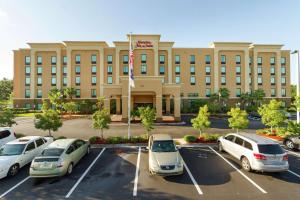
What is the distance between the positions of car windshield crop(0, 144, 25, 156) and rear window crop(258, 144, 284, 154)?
46.0ft

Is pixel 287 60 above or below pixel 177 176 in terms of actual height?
above

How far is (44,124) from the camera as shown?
16.1 meters

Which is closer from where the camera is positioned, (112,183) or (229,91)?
(112,183)

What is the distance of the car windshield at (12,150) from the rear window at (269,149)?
1402 centimetres

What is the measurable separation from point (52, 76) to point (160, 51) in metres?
31.4

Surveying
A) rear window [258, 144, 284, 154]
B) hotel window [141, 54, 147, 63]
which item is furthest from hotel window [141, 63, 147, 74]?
rear window [258, 144, 284, 154]

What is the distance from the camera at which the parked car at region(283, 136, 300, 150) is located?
14.1 m

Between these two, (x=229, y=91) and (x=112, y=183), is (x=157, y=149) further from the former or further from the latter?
(x=229, y=91)

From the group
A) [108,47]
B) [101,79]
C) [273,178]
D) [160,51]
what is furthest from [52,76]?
[273,178]

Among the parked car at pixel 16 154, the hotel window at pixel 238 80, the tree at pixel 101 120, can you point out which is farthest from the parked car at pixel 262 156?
the hotel window at pixel 238 80

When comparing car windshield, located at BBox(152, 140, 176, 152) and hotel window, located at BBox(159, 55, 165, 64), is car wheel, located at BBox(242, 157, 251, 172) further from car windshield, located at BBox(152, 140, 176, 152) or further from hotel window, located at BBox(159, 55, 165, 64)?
hotel window, located at BBox(159, 55, 165, 64)

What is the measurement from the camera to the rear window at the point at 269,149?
31.3ft

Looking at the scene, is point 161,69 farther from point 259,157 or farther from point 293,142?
point 259,157

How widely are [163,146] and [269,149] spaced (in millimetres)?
5870
